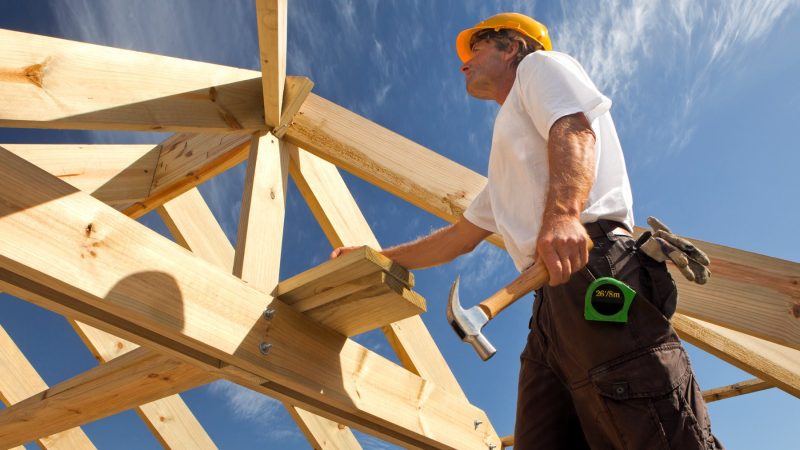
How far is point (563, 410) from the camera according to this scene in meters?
1.51

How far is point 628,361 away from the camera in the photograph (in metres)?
1.23

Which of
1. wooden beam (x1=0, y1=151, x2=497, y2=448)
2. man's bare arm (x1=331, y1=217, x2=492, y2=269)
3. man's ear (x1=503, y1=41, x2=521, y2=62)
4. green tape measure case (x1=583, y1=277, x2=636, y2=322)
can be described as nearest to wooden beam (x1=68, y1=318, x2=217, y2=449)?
wooden beam (x1=0, y1=151, x2=497, y2=448)

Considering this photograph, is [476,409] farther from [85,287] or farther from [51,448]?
[51,448]

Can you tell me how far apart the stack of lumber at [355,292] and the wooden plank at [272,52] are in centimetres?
75

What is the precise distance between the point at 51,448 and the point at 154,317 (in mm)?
2569

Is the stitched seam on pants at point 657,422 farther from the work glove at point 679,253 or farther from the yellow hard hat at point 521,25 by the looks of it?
Answer: the yellow hard hat at point 521,25

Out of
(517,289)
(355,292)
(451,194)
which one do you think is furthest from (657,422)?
(451,194)

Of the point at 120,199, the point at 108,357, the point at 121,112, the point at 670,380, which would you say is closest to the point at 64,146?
the point at 120,199

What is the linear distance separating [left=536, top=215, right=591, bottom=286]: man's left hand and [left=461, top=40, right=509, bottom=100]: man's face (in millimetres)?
771

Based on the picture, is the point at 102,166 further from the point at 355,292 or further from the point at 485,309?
the point at 485,309

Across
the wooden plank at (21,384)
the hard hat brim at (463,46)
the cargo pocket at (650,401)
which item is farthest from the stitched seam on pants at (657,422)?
the wooden plank at (21,384)

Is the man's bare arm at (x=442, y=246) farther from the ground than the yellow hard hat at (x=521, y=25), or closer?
closer

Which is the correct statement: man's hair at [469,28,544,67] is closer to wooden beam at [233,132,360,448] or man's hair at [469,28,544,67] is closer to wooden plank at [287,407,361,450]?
wooden beam at [233,132,360,448]

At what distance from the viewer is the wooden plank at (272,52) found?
188cm
